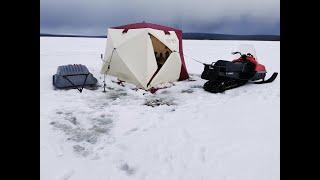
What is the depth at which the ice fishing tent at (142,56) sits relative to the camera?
10.2m

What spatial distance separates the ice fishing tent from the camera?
10242mm

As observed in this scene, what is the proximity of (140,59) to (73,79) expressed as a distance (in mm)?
2261

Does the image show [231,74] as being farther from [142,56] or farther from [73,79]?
[73,79]

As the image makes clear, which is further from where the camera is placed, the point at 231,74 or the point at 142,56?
the point at 142,56

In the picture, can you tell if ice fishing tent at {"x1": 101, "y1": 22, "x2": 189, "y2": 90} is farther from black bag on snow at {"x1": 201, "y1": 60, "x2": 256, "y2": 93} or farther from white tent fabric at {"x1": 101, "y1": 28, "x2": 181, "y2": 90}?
black bag on snow at {"x1": 201, "y1": 60, "x2": 256, "y2": 93}

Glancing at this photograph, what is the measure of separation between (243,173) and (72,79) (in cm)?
712

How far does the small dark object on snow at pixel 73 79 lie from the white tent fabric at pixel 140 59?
125 centimetres

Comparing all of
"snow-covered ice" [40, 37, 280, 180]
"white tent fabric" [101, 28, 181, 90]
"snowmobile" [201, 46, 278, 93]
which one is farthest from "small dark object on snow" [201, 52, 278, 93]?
"white tent fabric" [101, 28, 181, 90]

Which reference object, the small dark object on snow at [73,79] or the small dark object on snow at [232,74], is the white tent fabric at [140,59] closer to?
the small dark object on snow at [73,79]

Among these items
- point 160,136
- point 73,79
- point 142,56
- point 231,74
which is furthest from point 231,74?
point 160,136

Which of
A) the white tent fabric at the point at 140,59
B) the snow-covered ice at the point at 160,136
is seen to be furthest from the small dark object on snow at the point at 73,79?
the white tent fabric at the point at 140,59

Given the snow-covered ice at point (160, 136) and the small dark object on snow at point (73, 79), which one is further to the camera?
the small dark object on snow at point (73, 79)

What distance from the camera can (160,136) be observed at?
5543 millimetres
